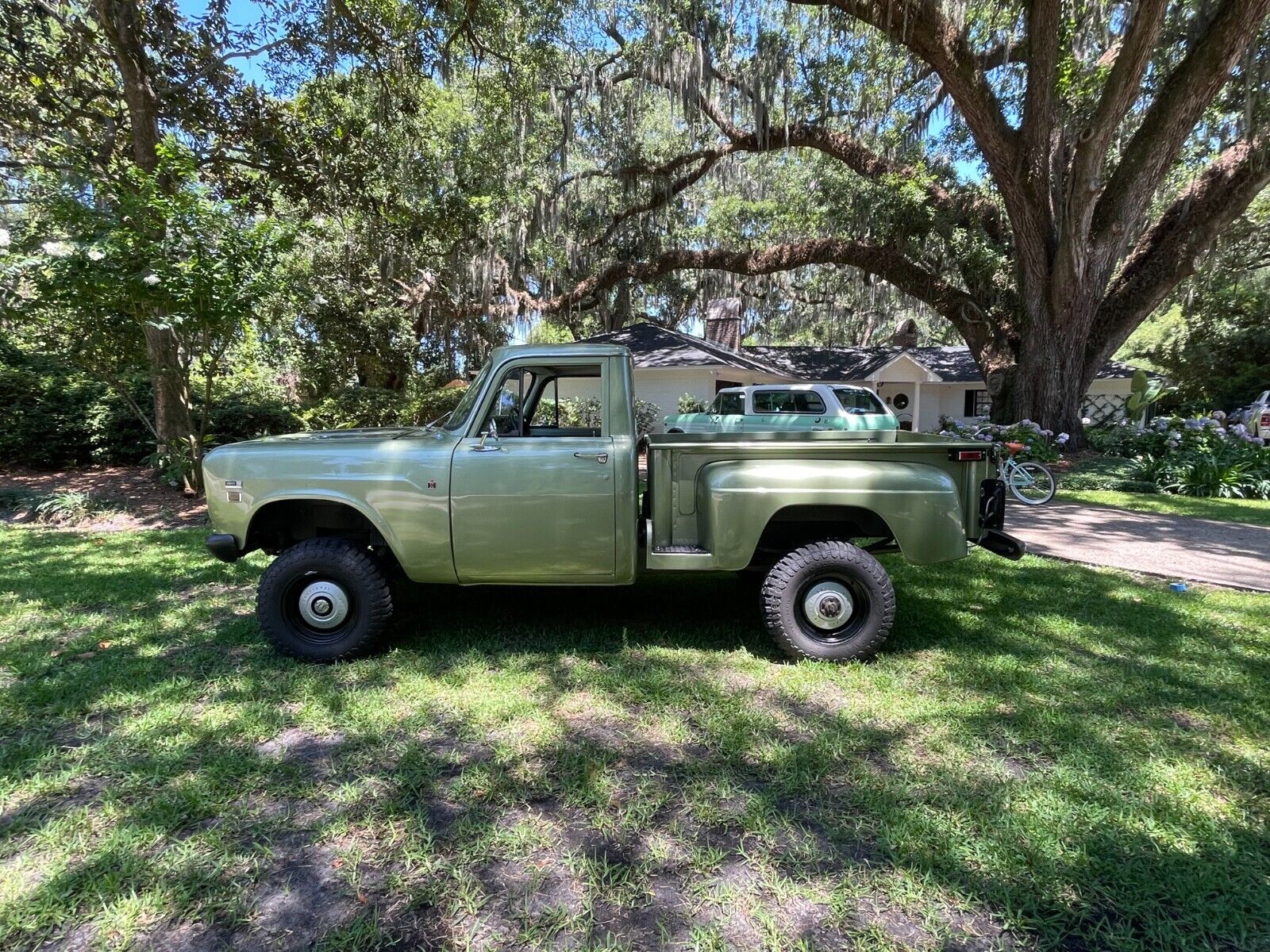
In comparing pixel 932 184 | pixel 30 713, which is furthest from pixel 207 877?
pixel 932 184

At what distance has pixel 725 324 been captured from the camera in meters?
23.4

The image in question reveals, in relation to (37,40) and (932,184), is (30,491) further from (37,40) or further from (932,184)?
(932,184)

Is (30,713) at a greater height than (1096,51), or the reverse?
(1096,51)

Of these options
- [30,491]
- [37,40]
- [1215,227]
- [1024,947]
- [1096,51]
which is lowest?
[1024,947]

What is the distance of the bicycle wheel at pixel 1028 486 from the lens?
10188mm

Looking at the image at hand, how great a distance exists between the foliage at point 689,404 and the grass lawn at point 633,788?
1304 cm

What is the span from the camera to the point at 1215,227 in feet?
41.9

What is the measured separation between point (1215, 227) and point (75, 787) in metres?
18.0

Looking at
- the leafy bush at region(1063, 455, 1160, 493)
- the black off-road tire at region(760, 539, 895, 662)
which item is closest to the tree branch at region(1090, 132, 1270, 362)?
A: the leafy bush at region(1063, 455, 1160, 493)

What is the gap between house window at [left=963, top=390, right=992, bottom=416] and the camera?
26.2 metres

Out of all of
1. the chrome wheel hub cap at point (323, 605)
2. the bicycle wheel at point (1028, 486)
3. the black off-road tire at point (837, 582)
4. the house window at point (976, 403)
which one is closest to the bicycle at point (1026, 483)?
the bicycle wheel at point (1028, 486)

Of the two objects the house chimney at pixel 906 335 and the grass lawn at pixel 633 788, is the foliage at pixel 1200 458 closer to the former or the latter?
the grass lawn at pixel 633 788

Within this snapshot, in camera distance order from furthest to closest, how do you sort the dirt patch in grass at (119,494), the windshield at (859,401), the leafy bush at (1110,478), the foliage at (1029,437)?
the windshield at (859,401) → the foliage at (1029,437) → the leafy bush at (1110,478) → the dirt patch in grass at (119,494)

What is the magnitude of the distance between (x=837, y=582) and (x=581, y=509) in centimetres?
160
